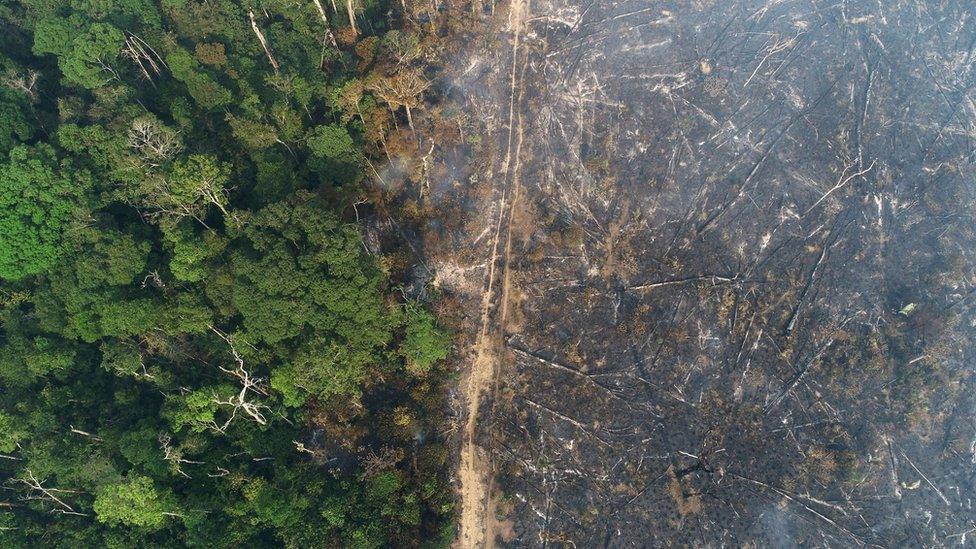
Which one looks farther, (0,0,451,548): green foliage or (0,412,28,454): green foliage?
(0,0,451,548): green foliage

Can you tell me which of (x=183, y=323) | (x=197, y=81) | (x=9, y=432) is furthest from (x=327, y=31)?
(x=9, y=432)

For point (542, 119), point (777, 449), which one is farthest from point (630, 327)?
point (542, 119)

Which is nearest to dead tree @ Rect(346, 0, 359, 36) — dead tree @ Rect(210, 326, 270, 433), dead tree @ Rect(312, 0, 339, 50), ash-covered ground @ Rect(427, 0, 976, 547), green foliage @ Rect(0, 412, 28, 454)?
dead tree @ Rect(312, 0, 339, 50)

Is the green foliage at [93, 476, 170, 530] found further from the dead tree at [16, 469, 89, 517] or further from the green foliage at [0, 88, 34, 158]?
the green foliage at [0, 88, 34, 158]

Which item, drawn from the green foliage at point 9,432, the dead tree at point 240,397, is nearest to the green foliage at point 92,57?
the dead tree at point 240,397

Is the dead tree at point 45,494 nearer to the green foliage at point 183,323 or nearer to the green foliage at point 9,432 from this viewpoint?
the green foliage at point 183,323

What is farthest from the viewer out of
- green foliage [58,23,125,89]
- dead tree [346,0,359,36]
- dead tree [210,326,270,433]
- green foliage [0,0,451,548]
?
dead tree [346,0,359,36]

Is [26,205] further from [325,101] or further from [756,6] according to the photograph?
[756,6]
